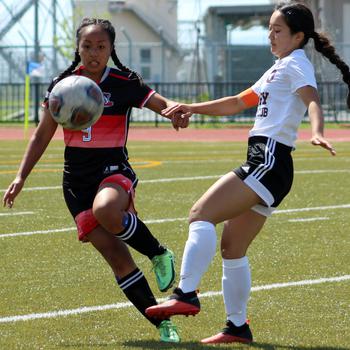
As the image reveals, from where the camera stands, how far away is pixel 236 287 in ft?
20.7

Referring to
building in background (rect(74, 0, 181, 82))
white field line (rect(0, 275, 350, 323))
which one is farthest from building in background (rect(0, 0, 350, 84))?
white field line (rect(0, 275, 350, 323))

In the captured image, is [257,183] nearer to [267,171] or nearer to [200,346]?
[267,171]

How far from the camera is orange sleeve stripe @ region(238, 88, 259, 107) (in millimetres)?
→ 6555

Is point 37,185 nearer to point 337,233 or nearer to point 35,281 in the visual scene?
point 337,233

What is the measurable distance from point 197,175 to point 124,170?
33.8ft

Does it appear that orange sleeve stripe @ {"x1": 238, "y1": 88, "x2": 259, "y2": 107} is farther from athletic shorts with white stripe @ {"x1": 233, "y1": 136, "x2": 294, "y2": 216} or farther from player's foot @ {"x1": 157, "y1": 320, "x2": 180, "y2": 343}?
player's foot @ {"x1": 157, "y1": 320, "x2": 180, "y2": 343}

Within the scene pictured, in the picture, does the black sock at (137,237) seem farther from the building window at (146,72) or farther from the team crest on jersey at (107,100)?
the building window at (146,72)

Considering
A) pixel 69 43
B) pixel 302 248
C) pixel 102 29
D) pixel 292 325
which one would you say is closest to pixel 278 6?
pixel 102 29

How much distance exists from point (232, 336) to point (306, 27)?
181 cm

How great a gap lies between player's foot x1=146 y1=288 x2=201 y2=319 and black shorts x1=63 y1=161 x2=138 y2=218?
3.00 ft

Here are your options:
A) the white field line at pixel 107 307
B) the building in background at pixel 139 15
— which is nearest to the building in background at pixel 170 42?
the building in background at pixel 139 15

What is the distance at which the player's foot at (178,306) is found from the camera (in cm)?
586

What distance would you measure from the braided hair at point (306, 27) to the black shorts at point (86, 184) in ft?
4.24

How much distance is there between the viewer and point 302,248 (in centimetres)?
991
